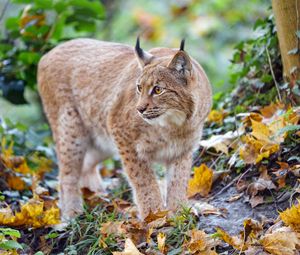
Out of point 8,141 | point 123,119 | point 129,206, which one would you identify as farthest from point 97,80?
point 8,141

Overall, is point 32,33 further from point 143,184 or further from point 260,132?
point 260,132

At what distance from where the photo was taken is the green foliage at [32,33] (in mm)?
7340

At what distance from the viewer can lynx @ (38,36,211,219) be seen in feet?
16.9

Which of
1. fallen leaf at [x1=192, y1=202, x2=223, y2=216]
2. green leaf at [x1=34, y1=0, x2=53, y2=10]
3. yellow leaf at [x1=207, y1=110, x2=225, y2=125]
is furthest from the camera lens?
green leaf at [x1=34, y1=0, x2=53, y2=10]

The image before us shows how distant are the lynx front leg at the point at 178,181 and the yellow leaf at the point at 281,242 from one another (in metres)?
1.29

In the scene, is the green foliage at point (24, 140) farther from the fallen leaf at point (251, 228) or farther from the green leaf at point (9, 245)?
the fallen leaf at point (251, 228)

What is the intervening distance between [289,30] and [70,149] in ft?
7.61

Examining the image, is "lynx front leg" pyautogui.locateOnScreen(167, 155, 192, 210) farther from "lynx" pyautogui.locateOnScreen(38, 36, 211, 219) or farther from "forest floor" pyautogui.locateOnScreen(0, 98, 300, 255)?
"forest floor" pyautogui.locateOnScreen(0, 98, 300, 255)

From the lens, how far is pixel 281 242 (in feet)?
13.4

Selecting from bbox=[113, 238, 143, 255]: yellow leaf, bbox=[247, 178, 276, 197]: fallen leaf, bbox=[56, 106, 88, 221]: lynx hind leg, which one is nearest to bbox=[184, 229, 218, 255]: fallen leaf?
bbox=[113, 238, 143, 255]: yellow leaf

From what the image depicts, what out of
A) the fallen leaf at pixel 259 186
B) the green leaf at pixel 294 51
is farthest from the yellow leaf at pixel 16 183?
the green leaf at pixel 294 51

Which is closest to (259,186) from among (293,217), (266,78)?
(293,217)

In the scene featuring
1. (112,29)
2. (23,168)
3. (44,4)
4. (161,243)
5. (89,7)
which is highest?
(44,4)

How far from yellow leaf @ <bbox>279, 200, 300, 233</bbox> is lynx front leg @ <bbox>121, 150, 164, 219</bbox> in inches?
54.8
